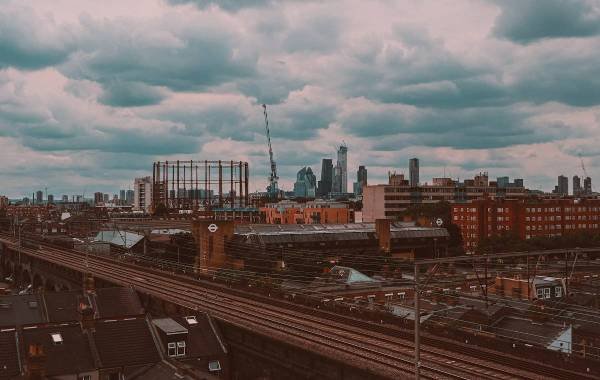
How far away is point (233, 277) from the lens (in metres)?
74.2

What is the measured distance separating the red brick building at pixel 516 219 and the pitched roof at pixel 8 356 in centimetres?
8752

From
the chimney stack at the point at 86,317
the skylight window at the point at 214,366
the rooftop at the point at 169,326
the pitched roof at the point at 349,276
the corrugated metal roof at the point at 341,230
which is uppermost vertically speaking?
the corrugated metal roof at the point at 341,230

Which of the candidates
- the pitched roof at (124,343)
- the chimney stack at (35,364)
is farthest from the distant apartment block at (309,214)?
the chimney stack at (35,364)

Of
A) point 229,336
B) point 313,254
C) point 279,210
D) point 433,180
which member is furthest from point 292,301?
point 433,180

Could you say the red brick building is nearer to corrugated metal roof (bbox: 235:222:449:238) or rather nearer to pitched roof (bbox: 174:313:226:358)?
corrugated metal roof (bbox: 235:222:449:238)

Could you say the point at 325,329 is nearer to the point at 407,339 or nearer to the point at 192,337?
the point at 407,339

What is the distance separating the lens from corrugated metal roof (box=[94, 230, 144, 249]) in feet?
343

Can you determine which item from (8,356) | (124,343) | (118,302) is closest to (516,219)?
(118,302)

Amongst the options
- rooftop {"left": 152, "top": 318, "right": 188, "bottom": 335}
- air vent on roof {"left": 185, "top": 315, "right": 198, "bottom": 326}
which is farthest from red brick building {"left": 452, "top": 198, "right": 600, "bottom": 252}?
rooftop {"left": 152, "top": 318, "right": 188, "bottom": 335}

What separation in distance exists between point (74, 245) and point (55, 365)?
92.9 m

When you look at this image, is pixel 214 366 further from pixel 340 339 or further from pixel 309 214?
pixel 309 214

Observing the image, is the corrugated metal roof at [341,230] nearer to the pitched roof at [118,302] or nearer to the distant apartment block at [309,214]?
the pitched roof at [118,302]

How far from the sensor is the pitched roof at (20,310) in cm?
4269

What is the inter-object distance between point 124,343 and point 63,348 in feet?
9.93
